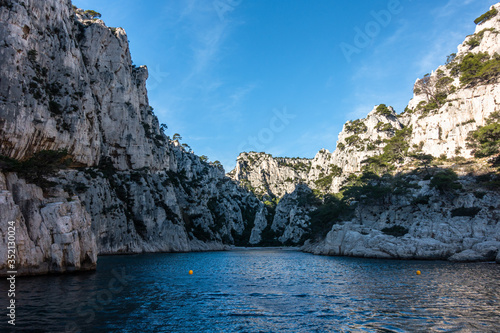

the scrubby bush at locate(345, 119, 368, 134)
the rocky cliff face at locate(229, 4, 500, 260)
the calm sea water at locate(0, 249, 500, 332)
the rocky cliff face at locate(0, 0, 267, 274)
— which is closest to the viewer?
the calm sea water at locate(0, 249, 500, 332)

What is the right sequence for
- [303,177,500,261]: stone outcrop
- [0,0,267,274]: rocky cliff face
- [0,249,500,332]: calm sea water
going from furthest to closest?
[303,177,500,261]: stone outcrop
[0,0,267,274]: rocky cliff face
[0,249,500,332]: calm sea water

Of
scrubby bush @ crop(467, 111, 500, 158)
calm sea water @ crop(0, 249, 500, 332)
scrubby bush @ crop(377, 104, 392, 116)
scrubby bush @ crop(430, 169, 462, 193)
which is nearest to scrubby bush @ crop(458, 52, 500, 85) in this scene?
scrubby bush @ crop(467, 111, 500, 158)

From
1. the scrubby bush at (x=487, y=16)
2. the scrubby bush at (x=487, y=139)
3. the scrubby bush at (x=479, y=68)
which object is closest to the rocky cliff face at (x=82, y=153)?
the scrubby bush at (x=487, y=139)

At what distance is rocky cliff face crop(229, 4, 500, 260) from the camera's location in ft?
156

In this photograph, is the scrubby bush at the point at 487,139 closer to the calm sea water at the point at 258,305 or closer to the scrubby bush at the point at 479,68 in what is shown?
the scrubby bush at the point at 479,68

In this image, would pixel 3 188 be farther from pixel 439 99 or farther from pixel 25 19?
pixel 439 99

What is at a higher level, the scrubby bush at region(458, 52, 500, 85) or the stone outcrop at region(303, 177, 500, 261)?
the scrubby bush at region(458, 52, 500, 85)

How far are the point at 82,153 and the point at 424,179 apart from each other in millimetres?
74538

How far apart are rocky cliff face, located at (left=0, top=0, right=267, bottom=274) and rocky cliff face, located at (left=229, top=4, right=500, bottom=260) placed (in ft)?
143

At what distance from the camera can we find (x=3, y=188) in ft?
83.6

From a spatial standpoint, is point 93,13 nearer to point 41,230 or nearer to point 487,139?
point 41,230

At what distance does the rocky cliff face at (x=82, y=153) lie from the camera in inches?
1065

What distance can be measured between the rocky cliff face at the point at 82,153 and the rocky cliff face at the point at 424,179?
4372 centimetres

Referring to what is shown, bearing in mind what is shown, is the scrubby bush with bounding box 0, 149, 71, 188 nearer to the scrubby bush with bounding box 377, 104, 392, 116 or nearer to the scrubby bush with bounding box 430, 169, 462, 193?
the scrubby bush with bounding box 430, 169, 462, 193
